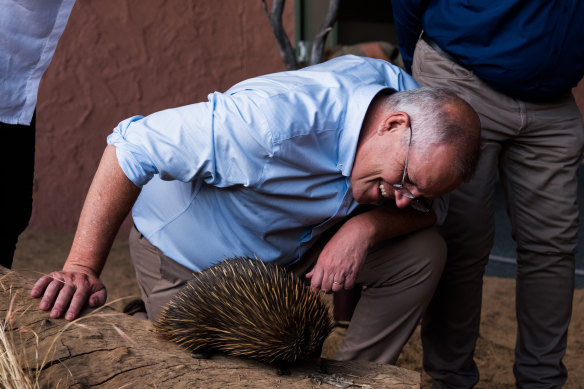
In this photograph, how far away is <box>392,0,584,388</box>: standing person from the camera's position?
2.16m

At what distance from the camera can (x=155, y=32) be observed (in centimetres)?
448

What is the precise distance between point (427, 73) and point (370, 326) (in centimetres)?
100

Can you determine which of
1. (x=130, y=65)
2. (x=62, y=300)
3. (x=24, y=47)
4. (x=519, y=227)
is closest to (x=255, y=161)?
(x=62, y=300)

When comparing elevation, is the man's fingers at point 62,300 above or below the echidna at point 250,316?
above

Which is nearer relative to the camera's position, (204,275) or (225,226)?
(204,275)

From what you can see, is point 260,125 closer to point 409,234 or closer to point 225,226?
point 225,226

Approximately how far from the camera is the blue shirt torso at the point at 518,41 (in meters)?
2.12

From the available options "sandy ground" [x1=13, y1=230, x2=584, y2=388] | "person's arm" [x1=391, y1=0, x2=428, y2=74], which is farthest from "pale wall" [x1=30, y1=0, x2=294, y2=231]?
"person's arm" [x1=391, y1=0, x2=428, y2=74]

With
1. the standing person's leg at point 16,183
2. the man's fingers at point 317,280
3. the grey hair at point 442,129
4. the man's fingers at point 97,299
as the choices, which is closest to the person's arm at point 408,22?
the grey hair at point 442,129

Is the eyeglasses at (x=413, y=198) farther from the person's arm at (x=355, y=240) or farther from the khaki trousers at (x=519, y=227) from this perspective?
the khaki trousers at (x=519, y=227)

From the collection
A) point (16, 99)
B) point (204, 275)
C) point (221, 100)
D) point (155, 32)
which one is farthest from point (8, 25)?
point (155, 32)

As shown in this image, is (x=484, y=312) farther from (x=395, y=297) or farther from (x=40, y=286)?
(x=40, y=286)

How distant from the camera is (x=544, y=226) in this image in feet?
7.76

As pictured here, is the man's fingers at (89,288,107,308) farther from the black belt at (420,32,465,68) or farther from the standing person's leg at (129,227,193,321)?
the black belt at (420,32,465,68)
